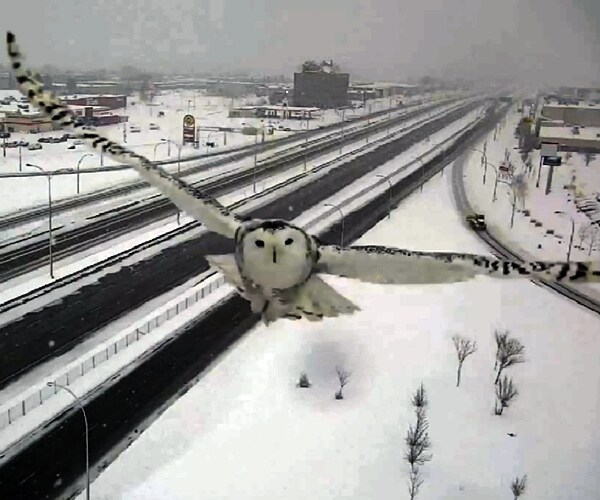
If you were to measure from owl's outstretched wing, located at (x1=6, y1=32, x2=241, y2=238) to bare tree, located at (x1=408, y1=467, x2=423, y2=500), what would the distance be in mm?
2490

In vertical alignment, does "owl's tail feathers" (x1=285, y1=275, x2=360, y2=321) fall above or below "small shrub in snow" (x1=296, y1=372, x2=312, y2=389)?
above

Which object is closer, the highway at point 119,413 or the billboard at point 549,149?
the highway at point 119,413

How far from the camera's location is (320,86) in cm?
1722

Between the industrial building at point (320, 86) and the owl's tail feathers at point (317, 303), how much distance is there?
14167mm

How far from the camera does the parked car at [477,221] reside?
8.53m

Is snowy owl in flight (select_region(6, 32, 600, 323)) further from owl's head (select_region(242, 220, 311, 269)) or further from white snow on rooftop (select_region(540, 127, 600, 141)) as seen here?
white snow on rooftop (select_region(540, 127, 600, 141))

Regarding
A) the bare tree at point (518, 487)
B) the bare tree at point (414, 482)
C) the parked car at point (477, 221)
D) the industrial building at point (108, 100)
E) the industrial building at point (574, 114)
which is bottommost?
the bare tree at point (414, 482)

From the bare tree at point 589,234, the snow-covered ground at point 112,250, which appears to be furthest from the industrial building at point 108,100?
the bare tree at point 589,234

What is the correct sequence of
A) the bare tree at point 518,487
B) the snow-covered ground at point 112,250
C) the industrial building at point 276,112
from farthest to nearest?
the industrial building at point 276,112 < the snow-covered ground at point 112,250 < the bare tree at point 518,487

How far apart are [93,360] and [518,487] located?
10.1 ft

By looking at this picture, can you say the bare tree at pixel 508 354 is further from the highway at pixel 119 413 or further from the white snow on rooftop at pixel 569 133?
the white snow on rooftop at pixel 569 133

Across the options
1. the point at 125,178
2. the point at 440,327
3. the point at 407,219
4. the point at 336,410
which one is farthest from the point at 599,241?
the point at 125,178

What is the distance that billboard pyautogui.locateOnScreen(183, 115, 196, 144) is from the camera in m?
15.7

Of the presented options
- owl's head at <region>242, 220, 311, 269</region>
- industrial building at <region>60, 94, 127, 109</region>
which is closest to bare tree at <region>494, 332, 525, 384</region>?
owl's head at <region>242, 220, 311, 269</region>
